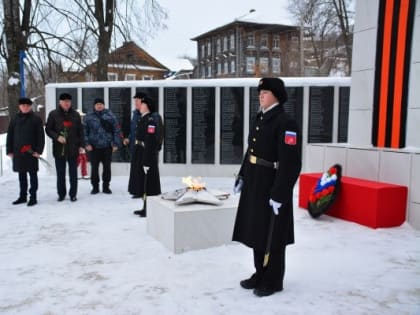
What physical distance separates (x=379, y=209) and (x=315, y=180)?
1210 millimetres

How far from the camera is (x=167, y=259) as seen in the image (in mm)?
4520

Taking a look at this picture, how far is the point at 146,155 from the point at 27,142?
216 cm

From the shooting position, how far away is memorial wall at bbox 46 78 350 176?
974cm

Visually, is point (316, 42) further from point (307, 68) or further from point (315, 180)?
point (315, 180)

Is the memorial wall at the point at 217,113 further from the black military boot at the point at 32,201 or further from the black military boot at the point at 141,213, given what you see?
the black military boot at the point at 141,213

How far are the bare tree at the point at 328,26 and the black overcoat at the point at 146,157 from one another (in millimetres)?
16519

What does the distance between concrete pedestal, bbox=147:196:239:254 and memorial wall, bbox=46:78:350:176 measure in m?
4.92

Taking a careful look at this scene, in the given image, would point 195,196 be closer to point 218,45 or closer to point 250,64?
point 250,64

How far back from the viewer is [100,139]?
8148mm

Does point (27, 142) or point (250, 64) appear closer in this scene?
point (27, 142)

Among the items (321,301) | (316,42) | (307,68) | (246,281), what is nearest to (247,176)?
(246,281)

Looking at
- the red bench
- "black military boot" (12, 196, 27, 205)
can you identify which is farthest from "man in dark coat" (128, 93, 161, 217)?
the red bench

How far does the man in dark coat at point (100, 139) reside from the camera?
813 cm

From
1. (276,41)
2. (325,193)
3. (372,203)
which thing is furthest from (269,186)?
(276,41)
